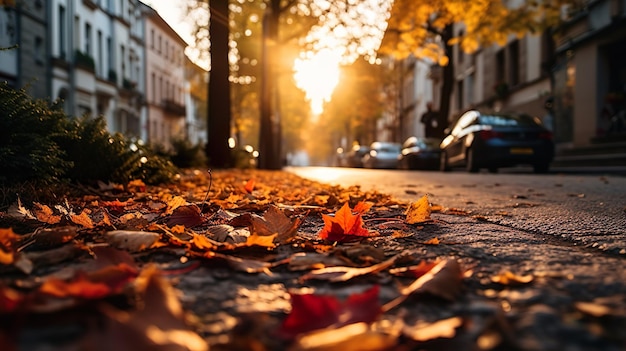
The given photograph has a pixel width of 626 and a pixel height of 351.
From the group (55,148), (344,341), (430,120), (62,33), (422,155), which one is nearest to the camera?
(344,341)

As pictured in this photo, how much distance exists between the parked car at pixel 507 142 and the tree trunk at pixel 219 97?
5439mm

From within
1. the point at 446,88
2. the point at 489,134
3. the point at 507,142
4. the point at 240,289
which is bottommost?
the point at 240,289

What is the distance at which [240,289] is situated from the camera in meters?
1.61

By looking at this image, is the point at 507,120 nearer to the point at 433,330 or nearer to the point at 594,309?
the point at 594,309

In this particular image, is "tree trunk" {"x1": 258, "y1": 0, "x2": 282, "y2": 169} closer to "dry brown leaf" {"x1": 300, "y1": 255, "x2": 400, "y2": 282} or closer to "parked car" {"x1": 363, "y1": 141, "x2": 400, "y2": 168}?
"parked car" {"x1": 363, "y1": 141, "x2": 400, "y2": 168}

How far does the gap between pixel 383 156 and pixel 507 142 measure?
1384 cm

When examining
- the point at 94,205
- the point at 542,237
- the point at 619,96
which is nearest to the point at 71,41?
the point at 619,96

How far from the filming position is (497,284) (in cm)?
168

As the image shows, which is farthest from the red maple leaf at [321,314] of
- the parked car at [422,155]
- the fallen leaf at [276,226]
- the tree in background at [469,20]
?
the parked car at [422,155]

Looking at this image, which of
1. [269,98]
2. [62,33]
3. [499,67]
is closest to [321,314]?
[269,98]

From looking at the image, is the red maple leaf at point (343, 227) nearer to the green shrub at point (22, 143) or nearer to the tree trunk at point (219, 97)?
the green shrub at point (22, 143)

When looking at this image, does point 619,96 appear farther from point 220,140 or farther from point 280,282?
point 280,282

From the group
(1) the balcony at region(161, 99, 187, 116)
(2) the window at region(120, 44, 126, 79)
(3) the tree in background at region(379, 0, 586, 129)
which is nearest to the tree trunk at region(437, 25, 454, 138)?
(3) the tree in background at region(379, 0, 586, 129)

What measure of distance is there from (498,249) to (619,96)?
15561 millimetres
